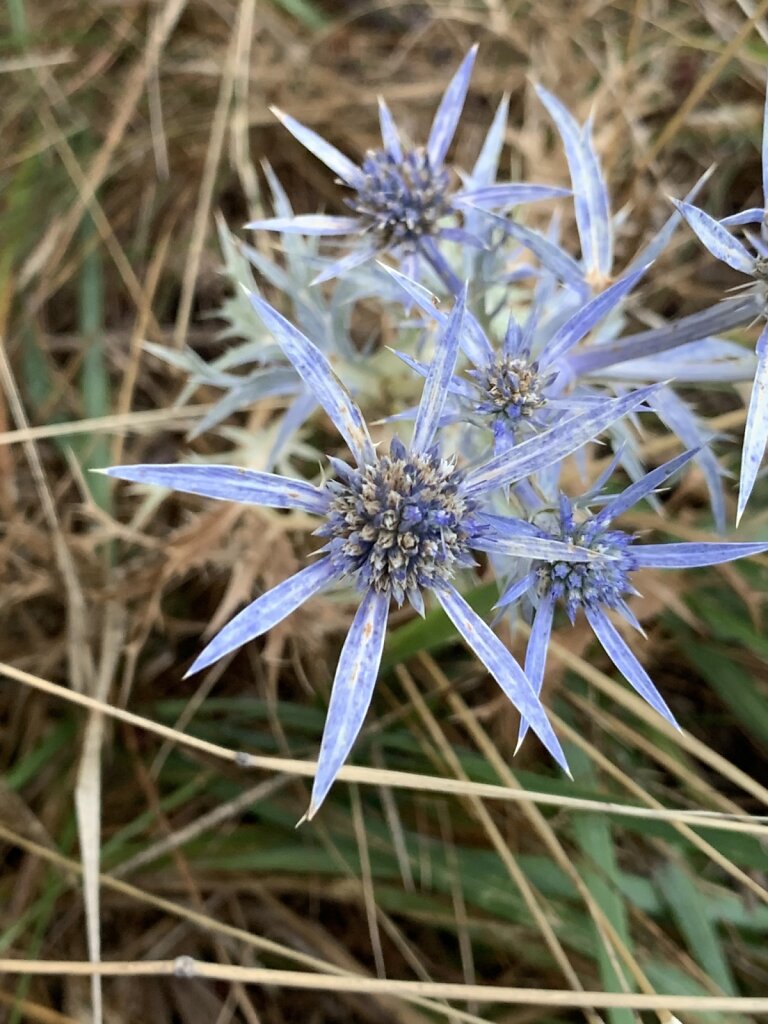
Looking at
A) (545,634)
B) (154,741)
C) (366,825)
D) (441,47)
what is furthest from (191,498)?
(441,47)

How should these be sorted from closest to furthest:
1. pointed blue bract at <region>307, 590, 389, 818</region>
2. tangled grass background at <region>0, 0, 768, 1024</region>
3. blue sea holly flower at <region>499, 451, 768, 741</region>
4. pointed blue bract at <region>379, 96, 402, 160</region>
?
pointed blue bract at <region>307, 590, 389, 818</region> → blue sea holly flower at <region>499, 451, 768, 741</region> → pointed blue bract at <region>379, 96, 402, 160</region> → tangled grass background at <region>0, 0, 768, 1024</region>

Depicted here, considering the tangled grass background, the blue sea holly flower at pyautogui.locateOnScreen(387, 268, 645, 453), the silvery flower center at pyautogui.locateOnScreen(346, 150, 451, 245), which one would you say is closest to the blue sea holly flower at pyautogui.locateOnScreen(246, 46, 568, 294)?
the silvery flower center at pyautogui.locateOnScreen(346, 150, 451, 245)

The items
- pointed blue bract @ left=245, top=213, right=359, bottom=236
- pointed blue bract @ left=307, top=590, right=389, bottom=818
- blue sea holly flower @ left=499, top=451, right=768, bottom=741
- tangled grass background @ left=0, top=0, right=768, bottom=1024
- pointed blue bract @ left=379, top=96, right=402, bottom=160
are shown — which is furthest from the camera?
tangled grass background @ left=0, top=0, right=768, bottom=1024

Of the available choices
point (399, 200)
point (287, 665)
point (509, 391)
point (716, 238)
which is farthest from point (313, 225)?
point (287, 665)

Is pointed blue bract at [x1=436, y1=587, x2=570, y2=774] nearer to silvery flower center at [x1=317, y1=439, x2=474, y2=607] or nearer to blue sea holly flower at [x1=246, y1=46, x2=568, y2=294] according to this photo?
silvery flower center at [x1=317, y1=439, x2=474, y2=607]

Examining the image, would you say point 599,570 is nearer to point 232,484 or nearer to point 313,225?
point 232,484

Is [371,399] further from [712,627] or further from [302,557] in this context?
[712,627]

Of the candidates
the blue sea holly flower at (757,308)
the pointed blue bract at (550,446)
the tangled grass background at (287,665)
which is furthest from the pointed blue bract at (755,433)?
the tangled grass background at (287,665)
